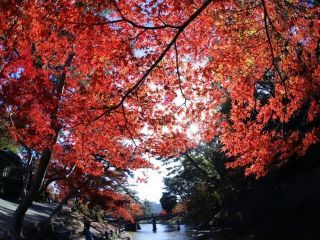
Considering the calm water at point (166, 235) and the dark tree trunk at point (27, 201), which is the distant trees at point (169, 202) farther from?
the dark tree trunk at point (27, 201)

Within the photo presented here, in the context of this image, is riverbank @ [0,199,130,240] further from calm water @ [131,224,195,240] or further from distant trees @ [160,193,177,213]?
distant trees @ [160,193,177,213]

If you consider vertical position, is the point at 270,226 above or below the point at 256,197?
below

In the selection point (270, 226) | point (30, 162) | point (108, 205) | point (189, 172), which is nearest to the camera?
point (30, 162)

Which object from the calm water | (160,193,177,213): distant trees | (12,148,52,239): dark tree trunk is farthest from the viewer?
(160,193,177,213): distant trees

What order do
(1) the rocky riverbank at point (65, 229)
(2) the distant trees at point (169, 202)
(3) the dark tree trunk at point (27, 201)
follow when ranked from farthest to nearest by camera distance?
(2) the distant trees at point (169, 202) < (1) the rocky riverbank at point (65, 229) < (3) the dark tree trunk at point (27, 201)

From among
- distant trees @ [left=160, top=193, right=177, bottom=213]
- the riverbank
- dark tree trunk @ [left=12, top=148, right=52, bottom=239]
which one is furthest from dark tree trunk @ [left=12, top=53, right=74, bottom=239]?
distant trees @ [left=160, top=193, right=177, bottom=213]

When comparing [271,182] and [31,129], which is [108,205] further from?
[31,129]

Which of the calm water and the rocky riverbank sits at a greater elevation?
the rocky riverbank

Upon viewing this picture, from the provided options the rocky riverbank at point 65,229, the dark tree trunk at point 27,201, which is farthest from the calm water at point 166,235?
the dark tree trunk at point 27,201

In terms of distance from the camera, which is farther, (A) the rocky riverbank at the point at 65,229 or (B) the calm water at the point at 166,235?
(B) the calm water at the point at 166,235

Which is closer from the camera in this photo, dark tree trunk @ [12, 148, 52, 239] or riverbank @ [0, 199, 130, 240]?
dark tree trunk @ [12, 148, 52, 239]

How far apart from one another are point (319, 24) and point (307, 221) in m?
12.9

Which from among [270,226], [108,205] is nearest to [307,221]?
[270,226]

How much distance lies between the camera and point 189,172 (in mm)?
41375
